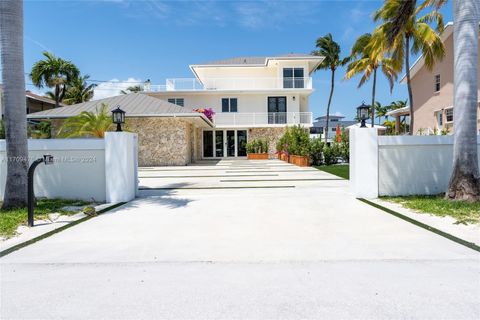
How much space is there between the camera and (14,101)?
698 cm

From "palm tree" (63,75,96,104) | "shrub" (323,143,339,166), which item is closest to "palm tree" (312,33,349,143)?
"shrub" (323,143,339,166)

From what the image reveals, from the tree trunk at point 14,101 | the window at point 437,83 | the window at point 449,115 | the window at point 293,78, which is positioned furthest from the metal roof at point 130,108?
the window at point 437,83

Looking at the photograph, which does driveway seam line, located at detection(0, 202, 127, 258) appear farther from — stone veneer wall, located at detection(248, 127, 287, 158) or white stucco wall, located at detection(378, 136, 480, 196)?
stone veneer wall, located at detection(248, 127, 287, 158)

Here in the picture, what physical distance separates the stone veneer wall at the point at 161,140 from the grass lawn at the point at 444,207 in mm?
15495

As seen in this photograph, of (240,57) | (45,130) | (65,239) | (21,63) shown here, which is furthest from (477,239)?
(240,57)

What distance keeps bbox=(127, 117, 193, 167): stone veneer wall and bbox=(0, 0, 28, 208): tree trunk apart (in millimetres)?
13849

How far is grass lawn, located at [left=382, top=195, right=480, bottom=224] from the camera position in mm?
6035

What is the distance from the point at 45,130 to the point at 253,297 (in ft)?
73.5

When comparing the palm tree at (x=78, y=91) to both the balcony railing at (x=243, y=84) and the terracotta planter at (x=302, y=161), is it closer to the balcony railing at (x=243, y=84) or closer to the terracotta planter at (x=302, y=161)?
the balcony railing at (x=243, y=84)

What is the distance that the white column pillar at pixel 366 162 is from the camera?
8.35 metres

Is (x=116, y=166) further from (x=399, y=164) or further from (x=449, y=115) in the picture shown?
(x=449, y=115)

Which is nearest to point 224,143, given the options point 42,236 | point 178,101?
point 178,101

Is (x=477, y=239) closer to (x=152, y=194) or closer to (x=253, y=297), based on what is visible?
(x=253, y=297)

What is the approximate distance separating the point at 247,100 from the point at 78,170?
23.1 meters
